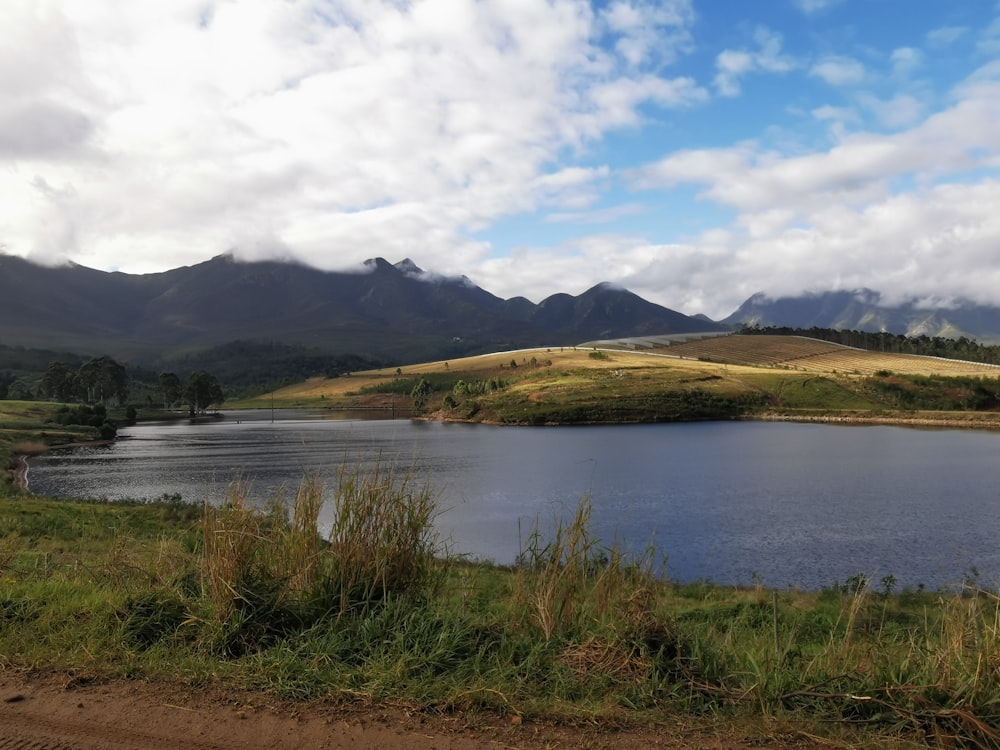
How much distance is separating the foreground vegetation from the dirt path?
0.68 ft

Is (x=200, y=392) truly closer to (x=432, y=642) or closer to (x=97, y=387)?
Answer: (x=97, y=387)

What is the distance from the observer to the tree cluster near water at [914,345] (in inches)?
5965

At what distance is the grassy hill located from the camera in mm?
104375

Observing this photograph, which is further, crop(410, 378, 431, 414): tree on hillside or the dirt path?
crop(410, 378, 431, 414): tree on hillside

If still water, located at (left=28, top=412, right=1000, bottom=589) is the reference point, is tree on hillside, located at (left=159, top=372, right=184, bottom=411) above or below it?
above

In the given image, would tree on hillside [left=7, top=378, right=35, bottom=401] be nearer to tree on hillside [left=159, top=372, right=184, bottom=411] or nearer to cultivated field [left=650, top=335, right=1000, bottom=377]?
tree on hillside [left=159, top=372, right=184, bottom=411]

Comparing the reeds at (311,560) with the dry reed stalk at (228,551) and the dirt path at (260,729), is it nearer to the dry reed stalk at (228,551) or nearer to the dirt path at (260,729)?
the dry reed stalk at (228,551)

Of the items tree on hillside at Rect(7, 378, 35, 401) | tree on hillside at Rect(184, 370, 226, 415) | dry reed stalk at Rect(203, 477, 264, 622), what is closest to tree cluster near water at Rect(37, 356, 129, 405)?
tree on hillside at Rect(7, 378, 35, 401)

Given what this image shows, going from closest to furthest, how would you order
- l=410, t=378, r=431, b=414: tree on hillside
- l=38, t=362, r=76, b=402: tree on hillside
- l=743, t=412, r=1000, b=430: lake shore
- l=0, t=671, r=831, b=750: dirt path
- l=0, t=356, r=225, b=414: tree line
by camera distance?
l=0, t=671, r=831, b=750: dirt path, l=743, t=412, r=1000, b=430: lake shore, l=0, t=356, r=225, b=414: tree line, l=410, t=378, r=431, b=414: tree on hillside, l=38, t=362, r=76, b=402: tree on hillside

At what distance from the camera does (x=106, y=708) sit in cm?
533

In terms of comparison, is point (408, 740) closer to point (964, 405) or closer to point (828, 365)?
point (964, 405)

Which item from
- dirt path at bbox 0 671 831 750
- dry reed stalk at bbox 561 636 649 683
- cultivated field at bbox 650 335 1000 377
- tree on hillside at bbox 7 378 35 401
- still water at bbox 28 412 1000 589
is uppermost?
cultivated field at bbox 650 335 1000 377

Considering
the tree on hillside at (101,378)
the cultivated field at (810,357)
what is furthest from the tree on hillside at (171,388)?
the cultivated field at (810,357)

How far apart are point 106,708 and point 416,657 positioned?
2505 millimetres
